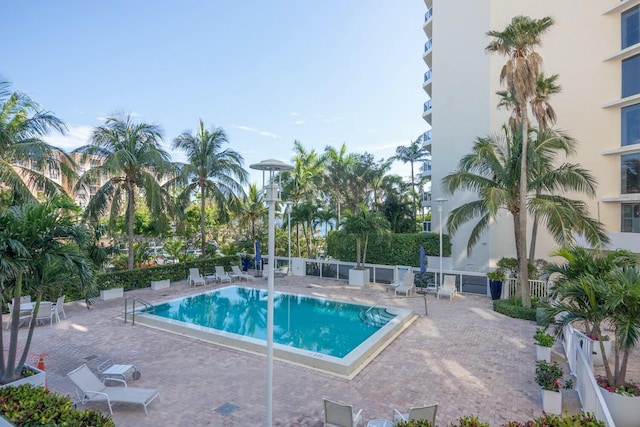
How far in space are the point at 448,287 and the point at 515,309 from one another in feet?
12.1

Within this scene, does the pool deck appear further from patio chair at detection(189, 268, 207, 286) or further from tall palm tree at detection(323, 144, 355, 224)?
tall palm tree at detection(323, 144, 355, 224)

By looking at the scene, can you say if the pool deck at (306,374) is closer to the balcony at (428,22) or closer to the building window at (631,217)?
the building window at (631,217)

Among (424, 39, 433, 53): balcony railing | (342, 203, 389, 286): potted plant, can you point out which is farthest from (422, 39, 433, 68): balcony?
(342, 203, 389, 286): potted plant

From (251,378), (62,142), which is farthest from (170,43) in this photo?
(251,378)

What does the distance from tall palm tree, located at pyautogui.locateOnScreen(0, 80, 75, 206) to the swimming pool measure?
6.35 m

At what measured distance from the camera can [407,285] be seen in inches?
682

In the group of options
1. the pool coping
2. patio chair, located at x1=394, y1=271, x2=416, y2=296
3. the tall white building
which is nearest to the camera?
the pool coping

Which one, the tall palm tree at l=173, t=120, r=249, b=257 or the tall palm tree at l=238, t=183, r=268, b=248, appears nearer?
the tall palm tree at l=173, t=120, r=249, b=257

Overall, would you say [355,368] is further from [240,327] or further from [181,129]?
[181,129]

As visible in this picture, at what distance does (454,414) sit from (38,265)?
28.6 feet

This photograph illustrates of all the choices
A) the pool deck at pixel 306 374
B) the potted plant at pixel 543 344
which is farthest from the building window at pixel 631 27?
the potted plant at pixel 543 344

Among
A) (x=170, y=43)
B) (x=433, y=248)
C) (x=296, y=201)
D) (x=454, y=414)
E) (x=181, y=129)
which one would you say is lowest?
(x=454, y=414)

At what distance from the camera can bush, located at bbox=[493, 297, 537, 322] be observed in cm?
1312

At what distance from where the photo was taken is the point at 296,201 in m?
27.1
